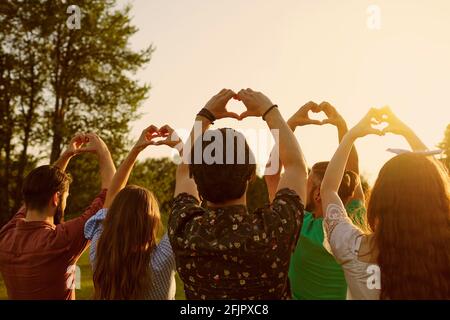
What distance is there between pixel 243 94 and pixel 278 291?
3.12 ft

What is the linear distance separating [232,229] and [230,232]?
15 mm

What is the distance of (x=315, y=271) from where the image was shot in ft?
13.3

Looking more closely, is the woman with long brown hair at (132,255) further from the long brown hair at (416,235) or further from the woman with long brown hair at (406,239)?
the long brown hair at (416,235)

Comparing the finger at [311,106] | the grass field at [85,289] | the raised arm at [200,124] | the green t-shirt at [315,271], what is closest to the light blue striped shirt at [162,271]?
the raised arm at [200,124]

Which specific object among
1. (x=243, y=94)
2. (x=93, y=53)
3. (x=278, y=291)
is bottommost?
(x=278, y=291)

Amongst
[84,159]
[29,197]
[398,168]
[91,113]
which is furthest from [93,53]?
[398,168]

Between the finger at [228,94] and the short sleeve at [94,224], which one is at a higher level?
the finger at [228,94]

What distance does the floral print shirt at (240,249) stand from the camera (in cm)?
242

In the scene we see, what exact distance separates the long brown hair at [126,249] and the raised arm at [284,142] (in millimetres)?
908

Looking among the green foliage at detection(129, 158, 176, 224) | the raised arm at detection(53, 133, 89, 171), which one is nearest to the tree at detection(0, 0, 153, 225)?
the green foliage at detection(129, 158, 176, 224)

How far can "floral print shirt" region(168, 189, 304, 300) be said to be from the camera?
242 cm

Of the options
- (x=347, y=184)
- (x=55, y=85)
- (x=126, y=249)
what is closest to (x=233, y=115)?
(x=126, y=249)

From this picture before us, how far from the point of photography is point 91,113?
2277cm
